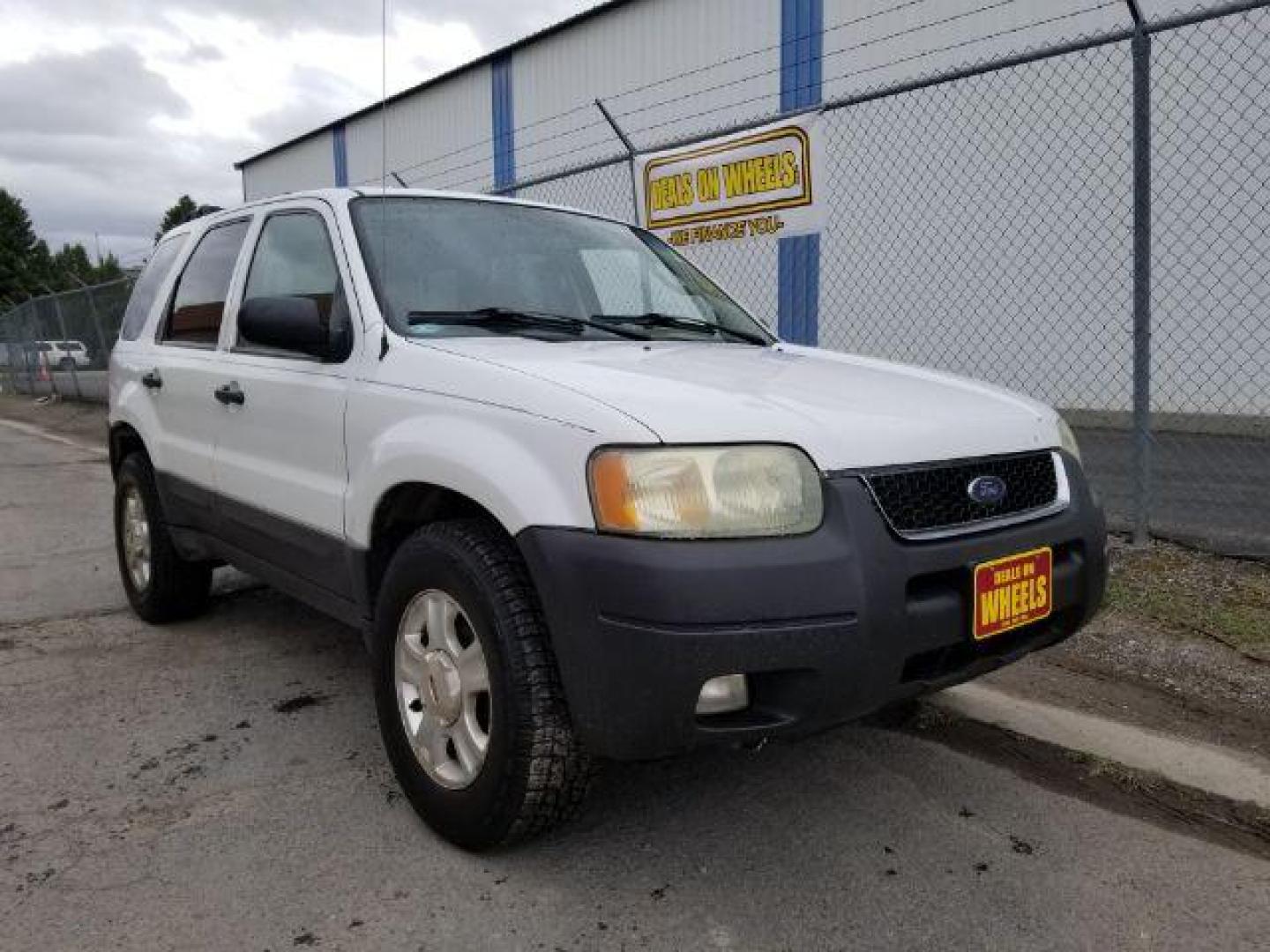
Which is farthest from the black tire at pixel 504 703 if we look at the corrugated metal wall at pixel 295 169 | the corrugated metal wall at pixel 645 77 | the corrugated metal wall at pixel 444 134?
the corrugated metal wall at pixel 295 169

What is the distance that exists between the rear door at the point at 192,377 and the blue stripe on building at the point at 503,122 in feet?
47.6

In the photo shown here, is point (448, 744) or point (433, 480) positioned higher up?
point (433, 480)

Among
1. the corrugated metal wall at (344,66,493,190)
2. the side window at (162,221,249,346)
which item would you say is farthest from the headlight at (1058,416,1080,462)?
the corrugated metal wall at (344,66,493,190)

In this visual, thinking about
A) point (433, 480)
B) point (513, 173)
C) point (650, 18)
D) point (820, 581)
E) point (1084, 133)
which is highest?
point (650, 18)

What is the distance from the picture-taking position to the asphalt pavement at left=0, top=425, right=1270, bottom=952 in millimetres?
2184

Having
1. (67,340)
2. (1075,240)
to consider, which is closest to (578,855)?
(1075,240)

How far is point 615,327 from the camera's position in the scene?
3135 millimetres

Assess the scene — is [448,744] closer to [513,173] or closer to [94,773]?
[94,773]

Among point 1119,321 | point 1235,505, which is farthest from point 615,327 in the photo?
point 1119,321

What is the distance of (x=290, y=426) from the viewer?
123 inches

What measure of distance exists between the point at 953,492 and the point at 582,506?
2.95ft

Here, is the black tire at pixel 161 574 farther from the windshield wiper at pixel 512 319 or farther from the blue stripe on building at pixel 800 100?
the blue stripe on building at pixel 800 100

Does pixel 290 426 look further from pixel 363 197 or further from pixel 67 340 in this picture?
pixel 67 340

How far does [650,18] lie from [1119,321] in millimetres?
8682
